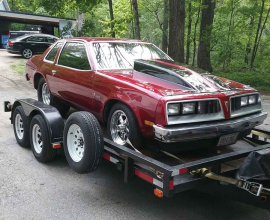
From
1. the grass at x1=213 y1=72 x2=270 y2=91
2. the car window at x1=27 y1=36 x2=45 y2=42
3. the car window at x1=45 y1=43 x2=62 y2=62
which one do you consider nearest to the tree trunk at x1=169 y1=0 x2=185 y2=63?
the grass at x1=213 y1=72 x2=270 y2=91

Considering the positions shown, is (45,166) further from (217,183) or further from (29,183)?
(217,183)

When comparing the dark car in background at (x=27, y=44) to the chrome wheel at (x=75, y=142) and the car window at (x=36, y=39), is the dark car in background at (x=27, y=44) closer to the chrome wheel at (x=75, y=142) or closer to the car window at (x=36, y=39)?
the car window at (x=36, y=39)

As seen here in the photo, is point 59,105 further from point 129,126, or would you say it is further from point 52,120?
point 129,126

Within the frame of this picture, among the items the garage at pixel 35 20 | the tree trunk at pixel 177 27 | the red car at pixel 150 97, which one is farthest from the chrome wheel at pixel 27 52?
the red car at pixel 150 97

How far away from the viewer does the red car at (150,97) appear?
347cm

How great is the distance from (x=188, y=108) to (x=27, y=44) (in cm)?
1741

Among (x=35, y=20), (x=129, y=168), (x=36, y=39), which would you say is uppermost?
(x=35, y=20)

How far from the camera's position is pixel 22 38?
18.8 m

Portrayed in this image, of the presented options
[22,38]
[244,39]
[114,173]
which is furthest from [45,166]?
[244,39]

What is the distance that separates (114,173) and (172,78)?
5.61 ft

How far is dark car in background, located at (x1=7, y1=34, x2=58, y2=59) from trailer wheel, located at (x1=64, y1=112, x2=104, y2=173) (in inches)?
638

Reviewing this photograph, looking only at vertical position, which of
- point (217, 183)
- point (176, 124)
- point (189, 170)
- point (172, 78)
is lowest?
point (217, 183)

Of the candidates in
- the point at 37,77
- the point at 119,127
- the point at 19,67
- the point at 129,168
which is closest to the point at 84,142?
the point at 119,127

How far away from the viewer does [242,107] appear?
398cm
